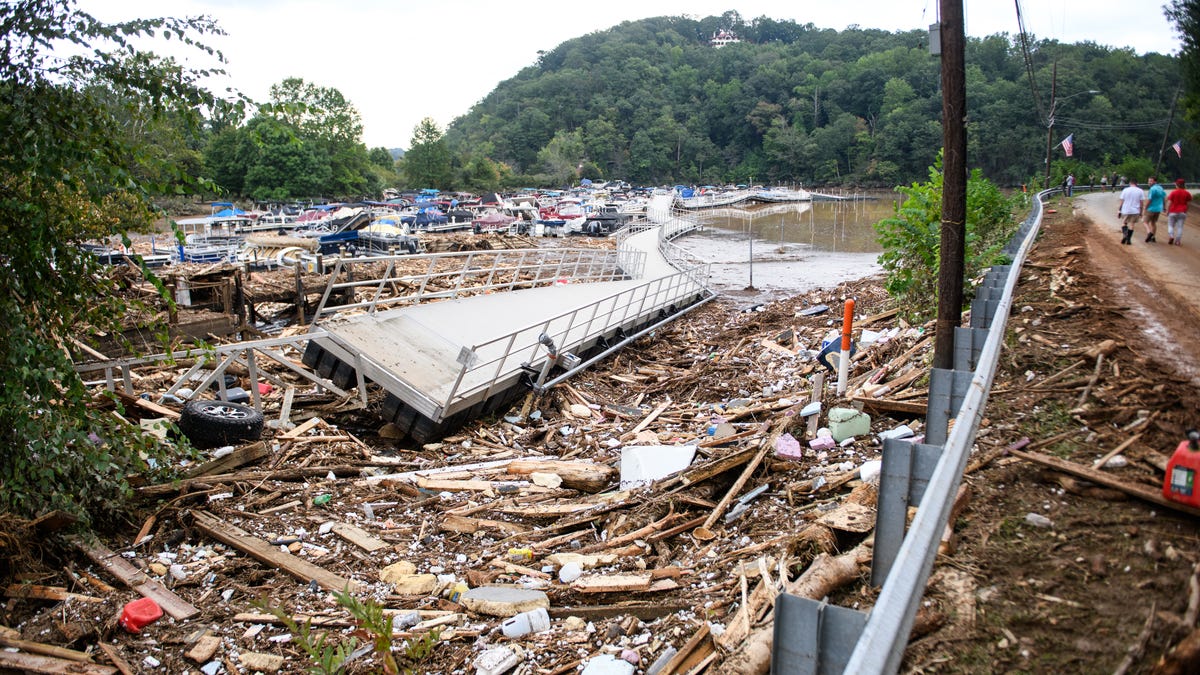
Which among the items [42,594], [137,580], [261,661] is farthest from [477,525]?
[42,594]

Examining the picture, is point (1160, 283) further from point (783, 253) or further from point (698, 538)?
point (783, 253)

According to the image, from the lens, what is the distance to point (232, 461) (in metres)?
8.41

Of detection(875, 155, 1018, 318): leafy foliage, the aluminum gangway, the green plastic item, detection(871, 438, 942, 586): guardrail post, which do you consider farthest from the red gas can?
detection(875, 155, 1018, 318): leafy foliage

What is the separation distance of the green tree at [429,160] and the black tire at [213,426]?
114863 mm

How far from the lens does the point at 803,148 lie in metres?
165

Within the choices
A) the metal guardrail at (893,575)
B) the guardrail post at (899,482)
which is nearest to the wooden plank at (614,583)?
the metal guardrail at (893,575)

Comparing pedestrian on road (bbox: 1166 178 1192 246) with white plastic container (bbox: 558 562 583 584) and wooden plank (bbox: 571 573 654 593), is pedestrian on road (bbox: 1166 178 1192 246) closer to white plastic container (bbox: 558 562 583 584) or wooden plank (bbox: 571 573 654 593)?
wooden plank (bbox: 571 573 654 593)

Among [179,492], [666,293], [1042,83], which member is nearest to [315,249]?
[666,293]

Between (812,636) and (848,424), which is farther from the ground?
(812,636)

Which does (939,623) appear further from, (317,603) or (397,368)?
(397,368)

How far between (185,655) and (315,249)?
3163 centimetres

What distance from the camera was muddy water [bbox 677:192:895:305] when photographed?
1187 inches

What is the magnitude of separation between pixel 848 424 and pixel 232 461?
6.85 metres

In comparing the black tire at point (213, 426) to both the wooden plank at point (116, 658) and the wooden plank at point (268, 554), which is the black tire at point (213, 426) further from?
the wooden plank at point (116, 658)
